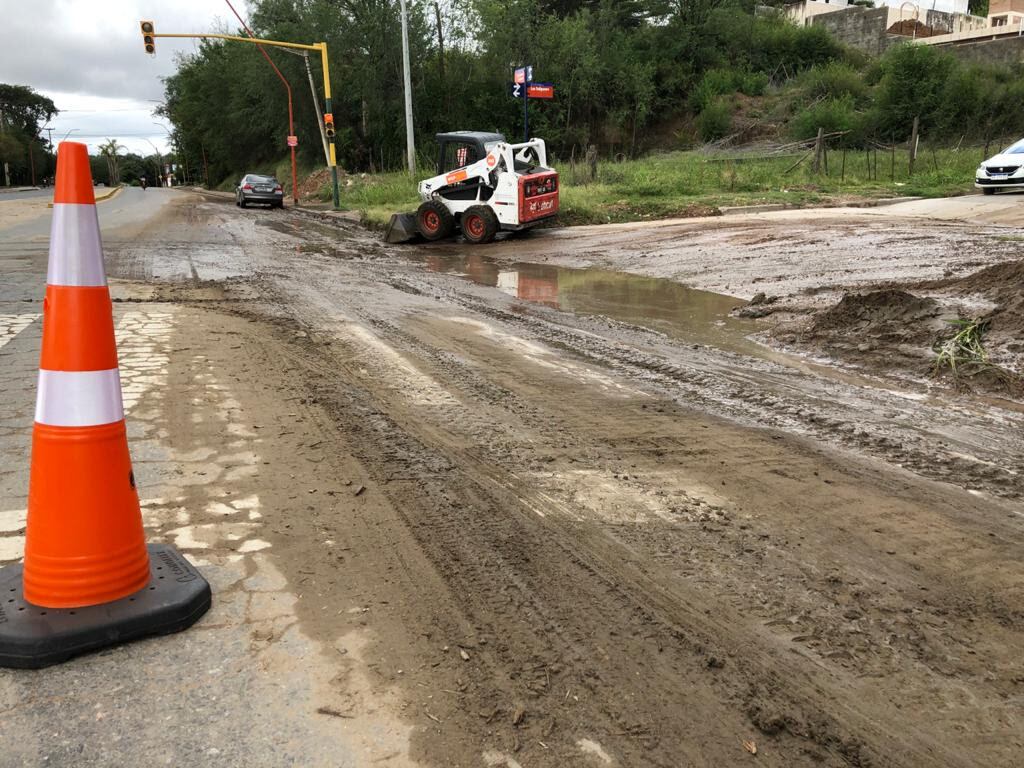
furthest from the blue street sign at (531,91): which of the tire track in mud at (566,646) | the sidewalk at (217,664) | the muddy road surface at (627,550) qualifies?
the tire track in mud at (566,646)

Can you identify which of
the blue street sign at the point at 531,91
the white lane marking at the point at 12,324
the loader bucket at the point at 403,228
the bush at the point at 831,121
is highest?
the bush at the point at 831,121

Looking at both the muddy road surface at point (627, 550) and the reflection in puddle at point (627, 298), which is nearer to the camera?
the muddy road surface at point (627, 550)

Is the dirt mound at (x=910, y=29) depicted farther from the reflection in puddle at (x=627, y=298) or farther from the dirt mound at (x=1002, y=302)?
the dirt mound at (x=1002, y=302)

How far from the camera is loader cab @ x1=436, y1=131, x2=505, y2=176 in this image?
17.3m

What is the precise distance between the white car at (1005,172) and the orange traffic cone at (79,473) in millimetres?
21764

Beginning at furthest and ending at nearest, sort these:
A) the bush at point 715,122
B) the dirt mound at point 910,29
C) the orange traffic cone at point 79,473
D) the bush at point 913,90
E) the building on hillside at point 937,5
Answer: the building on hillside at point 937,5
the dirt mound at point 910,29
the bush at point 715,122
the bush at point 913,90
the orange traffic cone at point 79,473

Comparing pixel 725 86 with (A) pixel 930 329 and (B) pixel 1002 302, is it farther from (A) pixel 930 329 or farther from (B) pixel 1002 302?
(A) pixel 930 329

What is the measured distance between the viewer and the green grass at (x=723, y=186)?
20.5 meters

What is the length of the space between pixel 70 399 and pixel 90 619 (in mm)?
748

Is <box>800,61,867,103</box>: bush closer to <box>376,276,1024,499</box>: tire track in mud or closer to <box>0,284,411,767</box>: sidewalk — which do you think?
<box>376,276,1024,499</box>: tire track in mud

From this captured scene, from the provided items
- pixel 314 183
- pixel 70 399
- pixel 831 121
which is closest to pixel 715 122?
pixel 831 121

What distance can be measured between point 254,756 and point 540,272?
37.5 feet

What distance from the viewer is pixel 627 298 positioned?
10461 mm

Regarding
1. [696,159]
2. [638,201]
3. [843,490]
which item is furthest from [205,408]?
[696,159]
